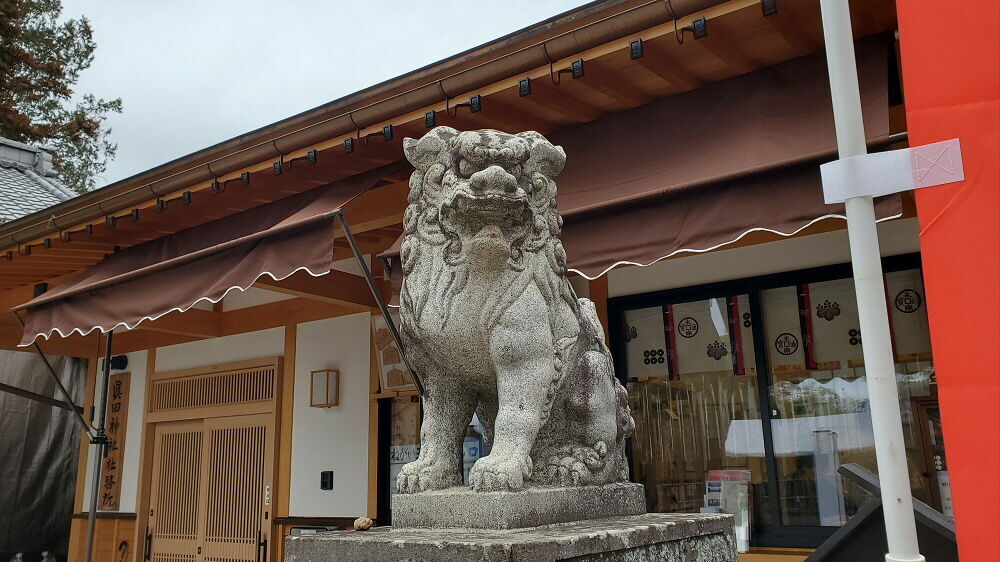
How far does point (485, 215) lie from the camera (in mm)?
2092

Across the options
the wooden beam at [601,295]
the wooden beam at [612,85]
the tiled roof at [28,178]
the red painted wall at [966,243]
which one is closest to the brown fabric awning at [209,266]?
the wooden beam at [612,85]

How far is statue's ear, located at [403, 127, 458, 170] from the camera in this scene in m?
2.21

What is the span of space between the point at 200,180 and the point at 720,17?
3.47m

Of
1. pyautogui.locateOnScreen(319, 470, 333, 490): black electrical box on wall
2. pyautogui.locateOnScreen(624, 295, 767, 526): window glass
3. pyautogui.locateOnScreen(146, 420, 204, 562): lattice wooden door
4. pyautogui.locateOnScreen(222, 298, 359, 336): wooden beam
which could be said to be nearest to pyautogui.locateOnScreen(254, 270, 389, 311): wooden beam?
Result: pyautogui.locateOnScreen(222, 298, 359, 336): wooden beam

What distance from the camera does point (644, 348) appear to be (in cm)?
548

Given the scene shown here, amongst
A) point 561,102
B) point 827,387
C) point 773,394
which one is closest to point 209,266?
point 561,102

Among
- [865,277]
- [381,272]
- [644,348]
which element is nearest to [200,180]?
[381,272]

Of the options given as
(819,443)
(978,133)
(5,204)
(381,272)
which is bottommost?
(819,443)

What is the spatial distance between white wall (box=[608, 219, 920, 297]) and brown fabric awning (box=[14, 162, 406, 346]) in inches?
74.4

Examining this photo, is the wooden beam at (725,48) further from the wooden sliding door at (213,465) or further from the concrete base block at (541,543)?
the wooden sliding door at (213,465)

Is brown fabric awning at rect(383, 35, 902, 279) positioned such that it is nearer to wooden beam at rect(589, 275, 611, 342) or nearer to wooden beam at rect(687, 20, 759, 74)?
wooden beam at rect(687, 20, 759, 74)

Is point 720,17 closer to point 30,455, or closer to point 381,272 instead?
point 381,272

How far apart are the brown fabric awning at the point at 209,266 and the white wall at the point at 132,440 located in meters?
2.84

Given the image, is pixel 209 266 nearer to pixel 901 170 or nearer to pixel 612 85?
pixel 612 85
